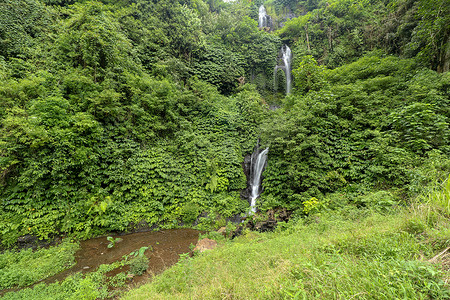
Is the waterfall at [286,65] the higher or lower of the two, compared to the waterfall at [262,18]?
lower

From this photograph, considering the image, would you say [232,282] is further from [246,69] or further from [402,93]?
[246,69]

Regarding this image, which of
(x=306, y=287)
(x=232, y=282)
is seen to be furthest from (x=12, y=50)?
(x=306, y=287)

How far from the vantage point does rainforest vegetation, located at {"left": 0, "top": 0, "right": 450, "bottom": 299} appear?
2.63 metres

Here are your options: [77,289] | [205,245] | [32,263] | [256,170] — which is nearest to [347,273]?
[205,245]

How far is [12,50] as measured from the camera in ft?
23.5

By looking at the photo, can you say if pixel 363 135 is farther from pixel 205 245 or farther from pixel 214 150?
pixel 205 245

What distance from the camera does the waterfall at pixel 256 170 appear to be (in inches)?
382

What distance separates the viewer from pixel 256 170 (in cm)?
1035

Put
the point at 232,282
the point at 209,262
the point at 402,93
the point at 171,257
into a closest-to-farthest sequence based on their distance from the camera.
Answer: the point at 232,282 → the point at 209,262 → the point at 171,257 → the point at 402,93

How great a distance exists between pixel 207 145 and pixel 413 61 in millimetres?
11015

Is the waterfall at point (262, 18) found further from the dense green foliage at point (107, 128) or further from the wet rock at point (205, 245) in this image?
the wet rock at point (205, 245)

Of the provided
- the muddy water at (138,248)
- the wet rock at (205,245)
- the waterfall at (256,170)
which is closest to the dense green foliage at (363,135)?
the waterfall at (256,170)

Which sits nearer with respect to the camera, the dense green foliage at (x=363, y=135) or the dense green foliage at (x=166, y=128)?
the dense green foliage at (x=363, y=135)

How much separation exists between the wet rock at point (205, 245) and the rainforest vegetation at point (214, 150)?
49.7 inches
